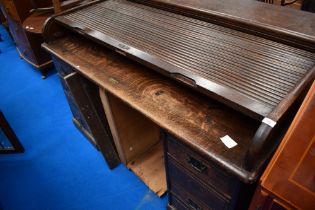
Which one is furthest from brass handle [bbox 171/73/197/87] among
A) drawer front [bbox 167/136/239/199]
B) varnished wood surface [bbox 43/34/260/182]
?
drawer front [bbox 167/136/239/199]

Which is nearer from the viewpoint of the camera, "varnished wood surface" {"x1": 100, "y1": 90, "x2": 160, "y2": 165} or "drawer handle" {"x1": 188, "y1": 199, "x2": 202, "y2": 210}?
"drawer handle" {"x1": 188, "y1": 199, "x2": 202, "y2": 210}

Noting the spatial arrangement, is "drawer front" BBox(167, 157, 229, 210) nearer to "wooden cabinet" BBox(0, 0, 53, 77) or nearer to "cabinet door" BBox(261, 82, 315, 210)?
"cabinet door" BBox(261, 82, 315, 210)

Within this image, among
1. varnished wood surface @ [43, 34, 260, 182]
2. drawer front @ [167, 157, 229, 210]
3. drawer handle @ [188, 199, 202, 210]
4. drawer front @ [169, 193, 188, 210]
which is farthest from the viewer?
drawer front @ [169, 193, 188, 210]

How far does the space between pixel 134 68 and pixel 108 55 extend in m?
0.23

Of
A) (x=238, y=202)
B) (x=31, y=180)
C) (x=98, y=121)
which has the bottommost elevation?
(x=31, y=180)

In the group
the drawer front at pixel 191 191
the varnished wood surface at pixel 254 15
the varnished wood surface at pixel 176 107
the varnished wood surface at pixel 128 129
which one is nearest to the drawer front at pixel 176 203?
the drawer front at pixel 191 191

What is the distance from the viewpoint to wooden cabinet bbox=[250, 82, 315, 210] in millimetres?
605

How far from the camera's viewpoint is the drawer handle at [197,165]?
1023 mm

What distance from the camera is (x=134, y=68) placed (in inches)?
51.7

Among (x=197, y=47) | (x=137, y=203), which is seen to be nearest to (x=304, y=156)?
(x=197, y=47)

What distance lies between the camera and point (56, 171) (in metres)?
1.89

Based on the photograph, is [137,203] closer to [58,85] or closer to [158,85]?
[158,85]

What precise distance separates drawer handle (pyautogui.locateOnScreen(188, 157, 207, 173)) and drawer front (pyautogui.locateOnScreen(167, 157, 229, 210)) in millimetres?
90

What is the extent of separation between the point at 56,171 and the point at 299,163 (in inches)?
68.3
